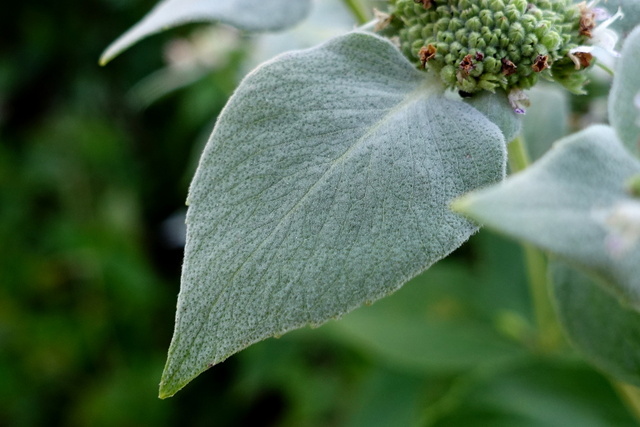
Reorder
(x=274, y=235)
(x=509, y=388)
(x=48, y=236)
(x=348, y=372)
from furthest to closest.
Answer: (x=48, y=236)
(x=348, y=372)
(x=509, y=388)
(x=274, y=235)

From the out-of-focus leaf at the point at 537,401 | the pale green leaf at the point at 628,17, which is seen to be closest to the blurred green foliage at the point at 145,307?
the out-of-focus leaf at the point at 537,401

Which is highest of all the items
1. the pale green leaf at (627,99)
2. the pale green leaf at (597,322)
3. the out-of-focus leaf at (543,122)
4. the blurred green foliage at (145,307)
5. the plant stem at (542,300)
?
the pale green leaf at (627,99)

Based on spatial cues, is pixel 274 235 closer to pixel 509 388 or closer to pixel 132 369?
pixel 509 388

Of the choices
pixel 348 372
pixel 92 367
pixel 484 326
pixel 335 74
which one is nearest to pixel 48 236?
pixel 92 367

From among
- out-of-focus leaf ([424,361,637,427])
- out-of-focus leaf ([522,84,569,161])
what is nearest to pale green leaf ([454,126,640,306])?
out-of-focus leaf ([522,84,569,161])

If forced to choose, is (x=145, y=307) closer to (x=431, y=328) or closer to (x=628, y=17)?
(x=431, y=328)

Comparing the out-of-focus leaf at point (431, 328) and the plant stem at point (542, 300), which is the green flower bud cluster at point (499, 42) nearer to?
the plant stem at point (542, 300)

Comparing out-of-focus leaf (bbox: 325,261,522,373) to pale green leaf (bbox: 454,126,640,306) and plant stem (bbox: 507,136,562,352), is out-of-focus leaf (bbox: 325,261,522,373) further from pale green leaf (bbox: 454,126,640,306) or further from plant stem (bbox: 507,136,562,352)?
pale green leaf (bbox: 454,126,640,306)
